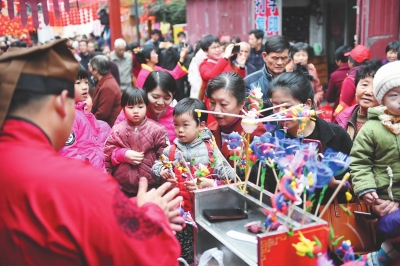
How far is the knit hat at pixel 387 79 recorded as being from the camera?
2422mm

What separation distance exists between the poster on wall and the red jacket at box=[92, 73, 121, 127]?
688 cm

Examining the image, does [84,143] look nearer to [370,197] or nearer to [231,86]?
[231,86]

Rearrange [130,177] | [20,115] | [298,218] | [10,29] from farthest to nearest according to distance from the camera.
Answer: [10,29], [130,177], [298,218], [20,115]

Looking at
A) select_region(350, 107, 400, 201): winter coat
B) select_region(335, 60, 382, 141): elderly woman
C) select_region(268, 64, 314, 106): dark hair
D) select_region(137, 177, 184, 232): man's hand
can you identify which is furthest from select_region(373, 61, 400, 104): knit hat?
select_region(137, 177, 184, 232): man's hand

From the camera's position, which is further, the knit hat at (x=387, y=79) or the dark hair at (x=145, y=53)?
the dark hair at (x=145, y=53)

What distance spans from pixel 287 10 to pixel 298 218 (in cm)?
1047

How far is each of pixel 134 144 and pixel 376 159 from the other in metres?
1.77

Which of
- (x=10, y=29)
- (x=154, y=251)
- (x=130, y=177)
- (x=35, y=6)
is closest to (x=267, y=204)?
(x=154, y=251)

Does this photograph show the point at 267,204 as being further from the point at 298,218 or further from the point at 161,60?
the point at 161,60

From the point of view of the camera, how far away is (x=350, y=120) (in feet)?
11.1

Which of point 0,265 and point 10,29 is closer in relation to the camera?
point 0,265

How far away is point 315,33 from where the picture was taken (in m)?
11.6

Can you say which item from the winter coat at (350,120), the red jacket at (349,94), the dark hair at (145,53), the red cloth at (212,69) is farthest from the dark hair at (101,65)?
the winter coat at (350,120)

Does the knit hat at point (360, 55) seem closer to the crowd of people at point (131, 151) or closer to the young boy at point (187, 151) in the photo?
the crowd of people at point (131, 151)
